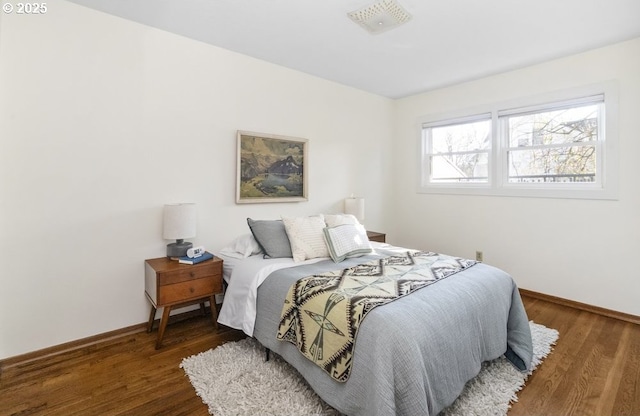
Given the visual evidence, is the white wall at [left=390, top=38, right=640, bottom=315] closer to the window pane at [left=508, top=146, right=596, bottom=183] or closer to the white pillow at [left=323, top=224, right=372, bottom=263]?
the window pane at [left=508, top=146, right=596, bottom=183]

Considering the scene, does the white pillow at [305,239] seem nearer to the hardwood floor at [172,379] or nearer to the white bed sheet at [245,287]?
the white bed sheet at [245,287]

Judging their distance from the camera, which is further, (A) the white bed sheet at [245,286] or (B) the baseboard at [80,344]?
(A) the white bed sheet at [245,286]

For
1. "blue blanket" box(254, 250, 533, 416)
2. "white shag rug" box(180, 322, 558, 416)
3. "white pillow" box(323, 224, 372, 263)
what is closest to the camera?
"blue blanket" box(254, 250, 533, 416)

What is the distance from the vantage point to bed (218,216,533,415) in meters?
1.35

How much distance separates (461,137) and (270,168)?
8.65 feet

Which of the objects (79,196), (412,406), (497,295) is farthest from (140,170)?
(497,295)

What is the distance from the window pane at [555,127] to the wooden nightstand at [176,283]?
3596mm

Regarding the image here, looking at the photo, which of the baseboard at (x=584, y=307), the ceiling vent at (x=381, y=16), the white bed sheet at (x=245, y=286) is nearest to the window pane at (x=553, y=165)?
the baseboard at (x=584, y=307)

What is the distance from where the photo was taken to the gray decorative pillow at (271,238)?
8.65 ft

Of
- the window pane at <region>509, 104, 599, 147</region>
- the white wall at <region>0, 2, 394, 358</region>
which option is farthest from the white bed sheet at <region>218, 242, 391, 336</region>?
the window pane at <region>509, 104, 599, 147</region>

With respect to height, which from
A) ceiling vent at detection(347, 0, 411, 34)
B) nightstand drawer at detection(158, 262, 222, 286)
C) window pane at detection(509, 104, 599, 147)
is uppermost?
ceiling vent at detection(347, 0, 411, 34)

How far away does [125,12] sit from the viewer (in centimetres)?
234

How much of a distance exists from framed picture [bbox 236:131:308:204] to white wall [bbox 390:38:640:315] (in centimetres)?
194

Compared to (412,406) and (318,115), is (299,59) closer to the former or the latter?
(318,115)
